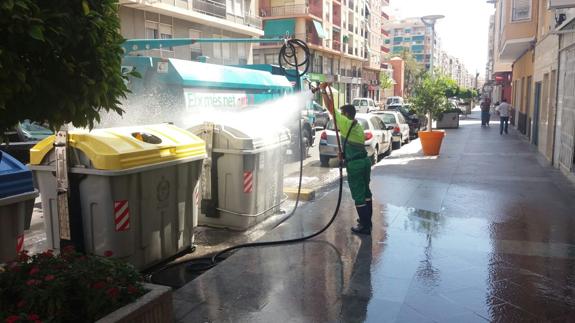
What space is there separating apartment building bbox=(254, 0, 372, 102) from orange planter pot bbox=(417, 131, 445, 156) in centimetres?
2377

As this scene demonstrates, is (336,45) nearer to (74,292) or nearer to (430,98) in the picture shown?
(430,98)

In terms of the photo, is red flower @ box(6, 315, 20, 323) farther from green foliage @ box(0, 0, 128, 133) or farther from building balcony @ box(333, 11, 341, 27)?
building balcony @ box(333, 11, 341, 27)

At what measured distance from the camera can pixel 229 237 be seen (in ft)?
22.4

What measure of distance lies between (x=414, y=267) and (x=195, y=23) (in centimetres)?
2484

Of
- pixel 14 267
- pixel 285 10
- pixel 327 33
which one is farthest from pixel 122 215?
pixel 327 33

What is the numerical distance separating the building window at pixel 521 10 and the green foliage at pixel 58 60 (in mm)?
18314

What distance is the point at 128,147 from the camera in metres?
5.00

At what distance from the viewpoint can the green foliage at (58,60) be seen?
2242mm

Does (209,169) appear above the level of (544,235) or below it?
above

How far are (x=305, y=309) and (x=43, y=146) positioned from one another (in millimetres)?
3275

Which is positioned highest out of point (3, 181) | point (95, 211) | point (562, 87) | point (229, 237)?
point (562, 87)

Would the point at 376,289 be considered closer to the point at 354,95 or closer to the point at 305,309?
the point at 305,309

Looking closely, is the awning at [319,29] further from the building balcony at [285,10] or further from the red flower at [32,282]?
the red flower at [32,282]

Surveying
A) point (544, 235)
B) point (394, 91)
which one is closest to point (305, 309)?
point (544, 235)
